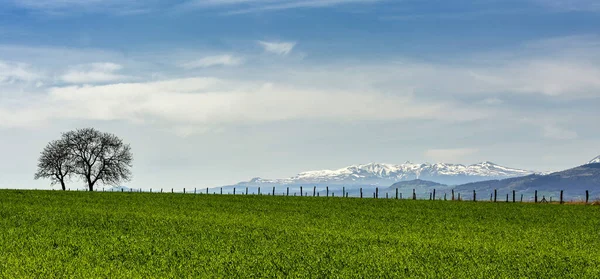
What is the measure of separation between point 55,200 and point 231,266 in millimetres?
46756

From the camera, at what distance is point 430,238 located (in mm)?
40188

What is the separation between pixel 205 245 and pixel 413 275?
1163 cm

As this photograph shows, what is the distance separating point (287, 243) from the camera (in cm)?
3497

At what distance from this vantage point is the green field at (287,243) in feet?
86.0

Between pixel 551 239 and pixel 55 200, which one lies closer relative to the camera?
pixel 551 239

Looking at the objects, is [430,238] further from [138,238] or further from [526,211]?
[526,211]

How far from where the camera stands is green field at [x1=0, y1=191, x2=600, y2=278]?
2622 cm

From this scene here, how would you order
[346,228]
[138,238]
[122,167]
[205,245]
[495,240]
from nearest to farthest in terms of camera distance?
1. [205,245]
2. [138,238]
3. [495,240]
4. [346,228]
5. [122,167]

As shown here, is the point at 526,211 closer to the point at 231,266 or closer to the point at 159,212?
the point at 159,212

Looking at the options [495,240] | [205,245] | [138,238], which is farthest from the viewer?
[495,240]

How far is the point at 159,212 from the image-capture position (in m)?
55.3

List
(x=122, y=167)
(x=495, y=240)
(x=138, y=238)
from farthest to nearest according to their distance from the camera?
(x=122, y=167) < (x=495, y=240) < (x=138, y=238)

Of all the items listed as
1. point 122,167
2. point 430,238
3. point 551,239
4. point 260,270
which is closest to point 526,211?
point 551,239

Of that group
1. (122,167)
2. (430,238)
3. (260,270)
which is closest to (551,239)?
(430,238)
